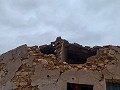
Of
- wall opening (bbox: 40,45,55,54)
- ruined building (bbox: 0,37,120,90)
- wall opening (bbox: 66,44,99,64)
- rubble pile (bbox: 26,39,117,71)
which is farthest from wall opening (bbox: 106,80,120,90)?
wall opening (bbox: 40,45,55,54)

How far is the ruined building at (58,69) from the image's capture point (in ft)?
34.6

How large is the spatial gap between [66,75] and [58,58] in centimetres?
70

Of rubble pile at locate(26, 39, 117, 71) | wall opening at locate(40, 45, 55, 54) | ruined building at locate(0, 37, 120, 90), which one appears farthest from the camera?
wall opening at locate(40, 45, 55, 54)

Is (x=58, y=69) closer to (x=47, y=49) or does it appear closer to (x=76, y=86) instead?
(x=76, y=86)

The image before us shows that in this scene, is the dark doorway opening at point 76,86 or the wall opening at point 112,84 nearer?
the dark doorway opening at point 76,86

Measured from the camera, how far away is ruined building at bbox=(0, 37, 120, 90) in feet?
34.6

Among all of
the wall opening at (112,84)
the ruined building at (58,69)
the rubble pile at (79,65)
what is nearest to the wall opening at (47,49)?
the ruined building at (58,69)

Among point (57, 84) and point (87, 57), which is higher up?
point (87, 57)

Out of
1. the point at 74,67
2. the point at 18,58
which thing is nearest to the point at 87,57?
the point at 74,67

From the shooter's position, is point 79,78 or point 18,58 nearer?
point 79,78

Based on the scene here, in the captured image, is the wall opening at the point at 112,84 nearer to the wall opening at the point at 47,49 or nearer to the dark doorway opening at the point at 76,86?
the dark doorway opening at the point at 76,86

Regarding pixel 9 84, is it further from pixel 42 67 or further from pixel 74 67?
pixel 74 67

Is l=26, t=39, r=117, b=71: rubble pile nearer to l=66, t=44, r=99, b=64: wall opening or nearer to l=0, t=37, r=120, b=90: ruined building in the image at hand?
l=0, t=37, r=120, b=90: ruined building

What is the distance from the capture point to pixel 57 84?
413 inches
